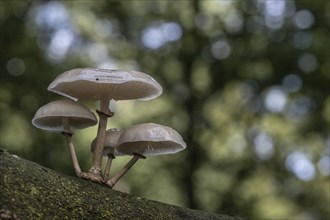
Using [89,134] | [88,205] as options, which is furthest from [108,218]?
[89,134]

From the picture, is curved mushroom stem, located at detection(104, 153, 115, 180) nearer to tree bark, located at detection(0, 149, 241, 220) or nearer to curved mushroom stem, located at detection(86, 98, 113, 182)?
curved mushroom stem, located at detection(86, 98, 113, 182)

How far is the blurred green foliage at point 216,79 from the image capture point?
367 inches

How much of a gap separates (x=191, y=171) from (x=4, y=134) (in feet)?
12.0

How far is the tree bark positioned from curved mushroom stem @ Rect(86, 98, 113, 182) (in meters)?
0.07

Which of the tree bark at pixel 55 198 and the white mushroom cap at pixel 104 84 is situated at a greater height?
the white mushroom cap at pixel 104 84

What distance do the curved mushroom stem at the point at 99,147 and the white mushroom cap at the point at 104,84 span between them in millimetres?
62

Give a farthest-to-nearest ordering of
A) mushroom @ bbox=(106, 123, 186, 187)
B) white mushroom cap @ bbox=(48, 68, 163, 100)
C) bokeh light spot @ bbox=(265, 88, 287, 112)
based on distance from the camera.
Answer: bokeh light spot @ bbox=(265, 88, 287, 112), mushroom @ bbox=(106, 123, 186, 187), white mushroom cap @ bbox=(48, 68, 163, 100)

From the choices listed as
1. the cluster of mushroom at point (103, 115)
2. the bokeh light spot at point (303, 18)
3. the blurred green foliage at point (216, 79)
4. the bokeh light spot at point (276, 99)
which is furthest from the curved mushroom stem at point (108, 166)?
the bokeh light spot at point (303, 18)

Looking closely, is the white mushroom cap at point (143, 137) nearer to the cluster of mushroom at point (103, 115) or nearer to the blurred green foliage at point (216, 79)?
the cluster of mushroom at point (103, 115)

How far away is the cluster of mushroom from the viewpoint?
177 cm

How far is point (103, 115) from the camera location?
77.0 inches

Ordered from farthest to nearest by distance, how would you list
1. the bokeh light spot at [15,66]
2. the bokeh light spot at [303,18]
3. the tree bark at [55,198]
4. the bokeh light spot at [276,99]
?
the bokeh light spot at [276,99] → the bokeh light spot at [303,18] → the bokeh light spot at [15,66] → the tree bark at [55,198]

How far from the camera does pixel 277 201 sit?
33.0ft

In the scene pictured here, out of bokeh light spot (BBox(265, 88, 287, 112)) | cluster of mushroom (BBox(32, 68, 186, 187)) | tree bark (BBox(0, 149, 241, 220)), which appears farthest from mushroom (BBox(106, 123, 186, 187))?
bokeh light spot (BBox(265, 88, 287, 112))
